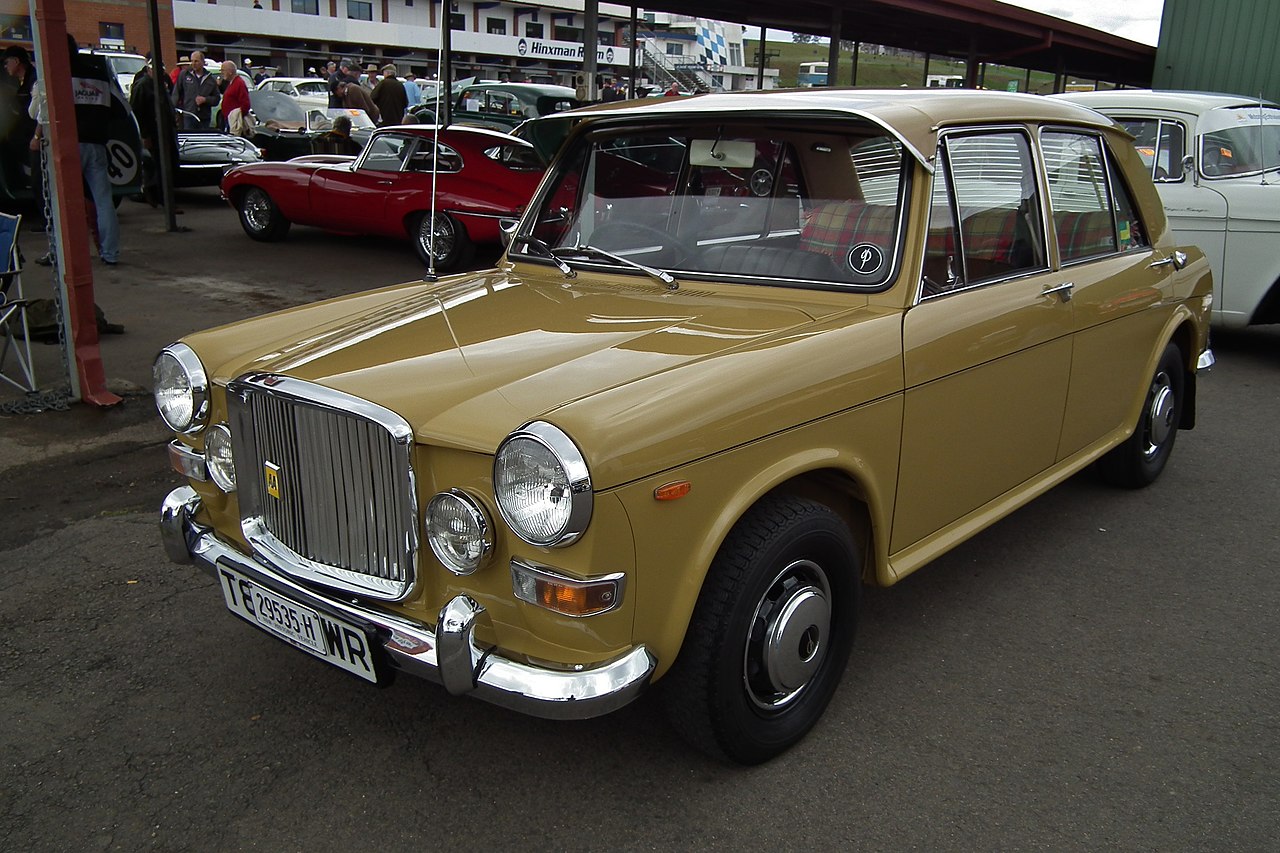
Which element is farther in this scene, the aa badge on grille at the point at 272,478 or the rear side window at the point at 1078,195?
the rear side window at the point at 1078,195

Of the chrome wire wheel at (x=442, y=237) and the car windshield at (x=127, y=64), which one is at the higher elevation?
the car windshield at (x=127, y=64)

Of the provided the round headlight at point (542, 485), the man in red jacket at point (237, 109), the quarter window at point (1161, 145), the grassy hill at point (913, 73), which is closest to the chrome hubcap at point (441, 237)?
the quarter window at point (1161, 145)

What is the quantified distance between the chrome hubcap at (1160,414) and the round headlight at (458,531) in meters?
3.65

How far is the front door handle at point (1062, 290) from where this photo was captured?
3677mm

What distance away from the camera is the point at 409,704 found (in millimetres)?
3158

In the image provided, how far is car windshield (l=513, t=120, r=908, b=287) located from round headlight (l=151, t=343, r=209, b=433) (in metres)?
1.33

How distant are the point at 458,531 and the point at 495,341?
0.72 metres

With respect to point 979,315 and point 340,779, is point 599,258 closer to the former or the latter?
point 979,315

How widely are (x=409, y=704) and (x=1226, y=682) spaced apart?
259cm

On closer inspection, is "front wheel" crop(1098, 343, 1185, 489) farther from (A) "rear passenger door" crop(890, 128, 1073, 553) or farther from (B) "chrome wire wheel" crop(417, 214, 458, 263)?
(B) "chrome wire wheel" crop(417, 214, 458, 263)

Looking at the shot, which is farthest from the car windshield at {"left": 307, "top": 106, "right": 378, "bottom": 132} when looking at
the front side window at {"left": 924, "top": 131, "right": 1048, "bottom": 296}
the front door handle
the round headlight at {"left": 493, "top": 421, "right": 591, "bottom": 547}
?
the round headlight at {"left": 493, "top": 421, "right": 591, "bottom": 547}

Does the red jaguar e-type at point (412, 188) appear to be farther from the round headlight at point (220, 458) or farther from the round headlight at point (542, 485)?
the round headlight at point (542, 485)

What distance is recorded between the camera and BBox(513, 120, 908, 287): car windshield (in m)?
3.27

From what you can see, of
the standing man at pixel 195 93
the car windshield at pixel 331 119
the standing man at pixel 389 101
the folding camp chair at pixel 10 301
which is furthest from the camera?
the car windshield at pixel 331 119
